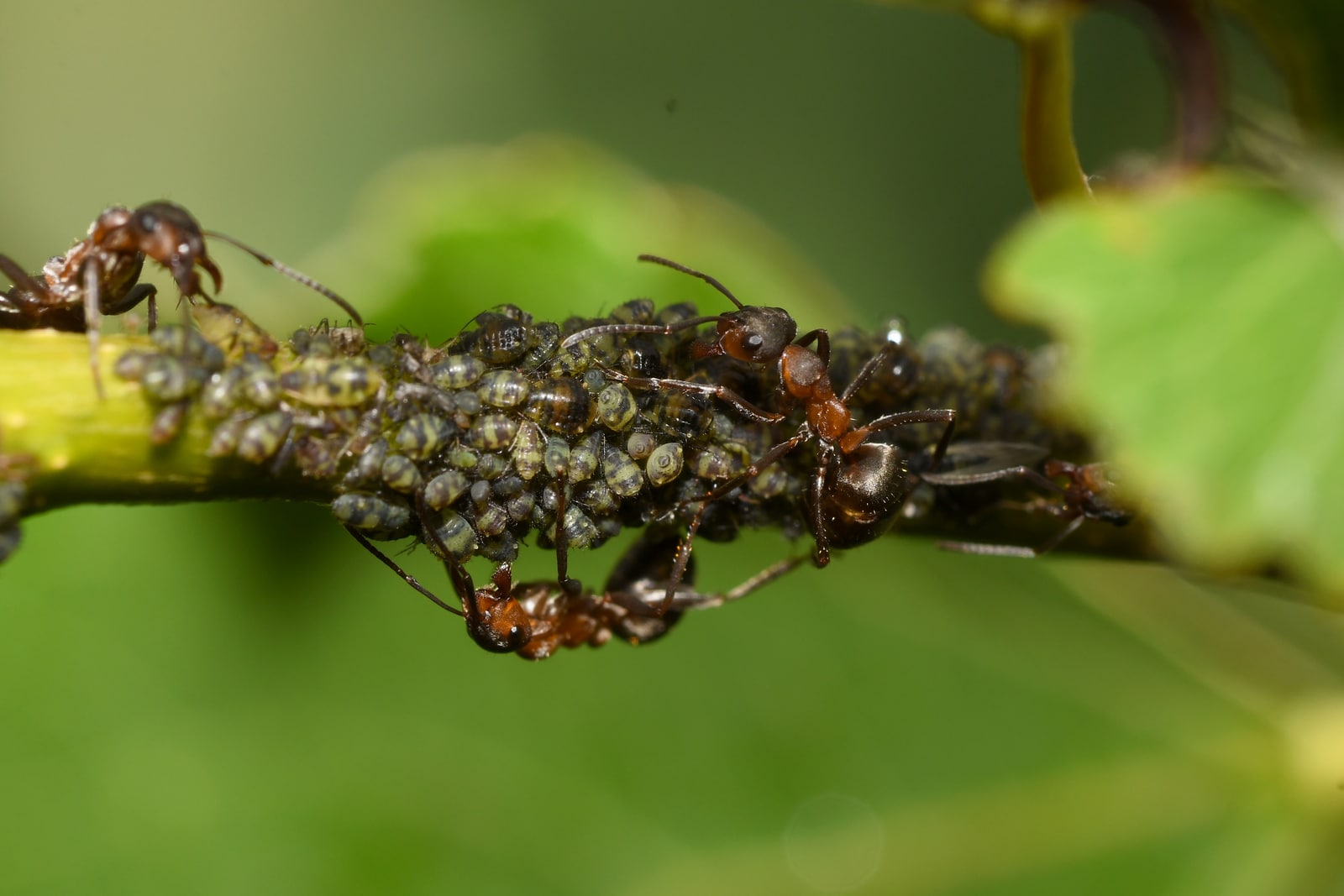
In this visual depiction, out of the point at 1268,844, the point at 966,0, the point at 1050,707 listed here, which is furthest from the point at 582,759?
the point at 966,0

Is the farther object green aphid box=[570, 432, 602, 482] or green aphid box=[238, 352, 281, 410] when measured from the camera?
green aphid box=[570, 432, 602, 482]

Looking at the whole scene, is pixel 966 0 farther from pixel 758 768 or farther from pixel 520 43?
pixel 520 43

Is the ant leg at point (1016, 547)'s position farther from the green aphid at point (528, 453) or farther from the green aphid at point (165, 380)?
the green aphid at point (165, 380)

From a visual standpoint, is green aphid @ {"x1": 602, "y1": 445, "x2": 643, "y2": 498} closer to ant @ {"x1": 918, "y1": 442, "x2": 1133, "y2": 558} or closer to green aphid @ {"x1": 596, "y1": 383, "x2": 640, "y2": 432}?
green aphid @ {"x1": 596, "y1": 383, "x2": 640, "y2": 432}

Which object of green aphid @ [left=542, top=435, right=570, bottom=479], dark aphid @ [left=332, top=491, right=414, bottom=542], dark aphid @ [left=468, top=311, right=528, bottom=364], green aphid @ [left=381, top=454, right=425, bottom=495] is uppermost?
dark aphid @ [left=468, top=311, right=528, bottom=364]

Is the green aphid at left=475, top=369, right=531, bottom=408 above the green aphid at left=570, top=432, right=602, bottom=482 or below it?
above

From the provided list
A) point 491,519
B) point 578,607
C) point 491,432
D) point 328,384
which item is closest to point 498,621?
point 578,607

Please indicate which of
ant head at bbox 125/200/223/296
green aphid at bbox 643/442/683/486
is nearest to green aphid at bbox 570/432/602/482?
green aphid at bbox 643/442/683/486

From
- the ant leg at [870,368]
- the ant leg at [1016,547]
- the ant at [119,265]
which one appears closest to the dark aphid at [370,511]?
the ant at [119,265]
